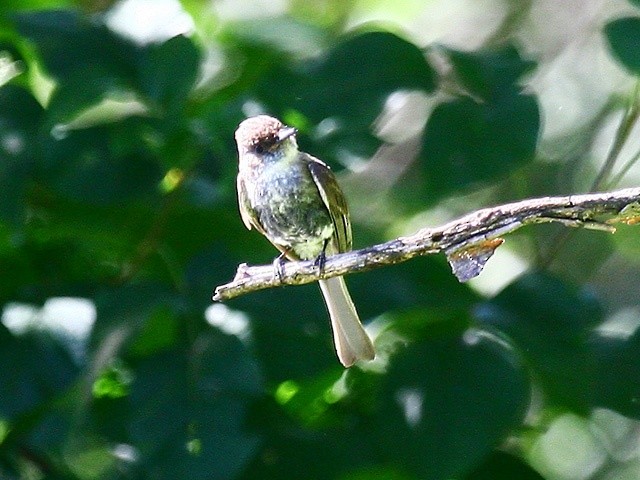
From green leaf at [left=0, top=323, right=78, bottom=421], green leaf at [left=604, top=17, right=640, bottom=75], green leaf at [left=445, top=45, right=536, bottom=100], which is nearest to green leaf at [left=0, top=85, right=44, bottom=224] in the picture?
green leaf at [left=0, top=323, right=78, bottom=421]

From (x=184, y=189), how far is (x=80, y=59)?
57 centimetres

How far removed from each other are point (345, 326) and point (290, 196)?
0.47 m

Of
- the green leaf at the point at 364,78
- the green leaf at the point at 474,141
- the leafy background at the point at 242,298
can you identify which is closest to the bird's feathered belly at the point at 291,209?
the leafy background at the point at 242,298

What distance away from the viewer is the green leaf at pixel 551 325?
402cm

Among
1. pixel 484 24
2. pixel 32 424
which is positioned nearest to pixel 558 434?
pixel 32 424

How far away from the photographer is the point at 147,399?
3.98m

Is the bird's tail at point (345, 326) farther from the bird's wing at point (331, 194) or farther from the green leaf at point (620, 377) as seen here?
the green leaf at point (620, 377)

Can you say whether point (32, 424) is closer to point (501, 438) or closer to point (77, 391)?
point (77, 391)

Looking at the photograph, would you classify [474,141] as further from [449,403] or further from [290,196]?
[449,403]

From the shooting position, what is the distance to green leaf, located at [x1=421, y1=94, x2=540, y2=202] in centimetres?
417

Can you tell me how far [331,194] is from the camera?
398 cm

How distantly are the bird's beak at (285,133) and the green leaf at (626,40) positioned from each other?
1086 millimetres

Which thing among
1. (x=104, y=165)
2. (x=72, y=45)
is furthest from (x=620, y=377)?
(x=72, y=45)

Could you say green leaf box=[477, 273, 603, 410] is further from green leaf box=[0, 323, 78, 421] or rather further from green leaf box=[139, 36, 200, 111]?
green leaf box=[0, 323, 78, 421]
